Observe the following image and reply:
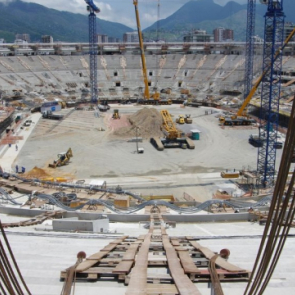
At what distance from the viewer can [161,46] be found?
239 ft

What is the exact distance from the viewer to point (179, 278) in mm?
4781

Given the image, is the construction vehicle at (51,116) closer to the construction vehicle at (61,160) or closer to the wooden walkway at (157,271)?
the construction vehicle at (61,160)

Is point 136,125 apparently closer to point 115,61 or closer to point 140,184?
point 140,184

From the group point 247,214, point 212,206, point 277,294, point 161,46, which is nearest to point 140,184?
point 212,206

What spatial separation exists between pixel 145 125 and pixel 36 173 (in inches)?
571

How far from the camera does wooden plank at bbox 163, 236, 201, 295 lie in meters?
4.33

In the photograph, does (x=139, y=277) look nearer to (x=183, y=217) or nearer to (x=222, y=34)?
(x=183, y=217)

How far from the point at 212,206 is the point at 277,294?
31.3 ft

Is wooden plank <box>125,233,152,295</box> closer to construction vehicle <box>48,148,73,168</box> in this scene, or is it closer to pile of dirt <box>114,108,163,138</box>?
construction vehicle <box>48,148,73,168</box>

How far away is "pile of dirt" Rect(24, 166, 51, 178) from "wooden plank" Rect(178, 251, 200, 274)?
18501 mm

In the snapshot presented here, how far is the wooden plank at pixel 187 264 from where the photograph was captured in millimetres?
5078

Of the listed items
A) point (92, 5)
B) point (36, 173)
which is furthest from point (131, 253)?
point (92, 5)

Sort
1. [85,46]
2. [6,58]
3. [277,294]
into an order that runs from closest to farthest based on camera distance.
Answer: [277,294]
[6,58]
[85,46]

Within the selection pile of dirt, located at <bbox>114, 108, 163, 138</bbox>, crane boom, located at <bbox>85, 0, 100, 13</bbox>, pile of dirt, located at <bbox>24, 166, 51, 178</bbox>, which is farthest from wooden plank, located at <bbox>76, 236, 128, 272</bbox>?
crane boom, located at <bbox>85, 0, 100, 13</bbox>
